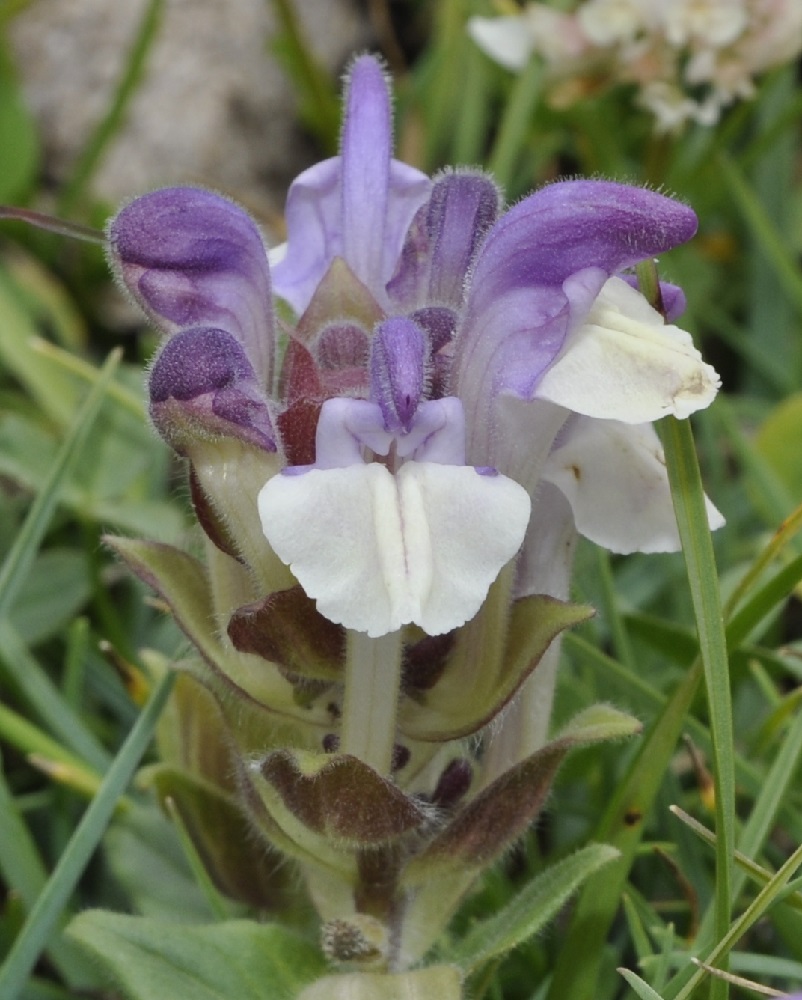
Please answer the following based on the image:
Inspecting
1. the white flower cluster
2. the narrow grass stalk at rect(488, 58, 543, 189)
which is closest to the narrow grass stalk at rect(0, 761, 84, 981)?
the narrow grass stalk at rect(488, 58, 543, 189)

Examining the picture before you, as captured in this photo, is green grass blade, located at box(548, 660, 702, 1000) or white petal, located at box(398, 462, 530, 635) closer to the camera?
white petal, located at box(398, 462, 530, 635)

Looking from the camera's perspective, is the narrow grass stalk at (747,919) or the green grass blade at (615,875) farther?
the green grass blade at (615,875)

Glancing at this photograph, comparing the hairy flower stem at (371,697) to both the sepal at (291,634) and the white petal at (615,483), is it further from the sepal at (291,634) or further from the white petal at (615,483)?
the white petal at (615,483)

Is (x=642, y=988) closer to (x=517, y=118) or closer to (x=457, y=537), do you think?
(x=457, y=537)

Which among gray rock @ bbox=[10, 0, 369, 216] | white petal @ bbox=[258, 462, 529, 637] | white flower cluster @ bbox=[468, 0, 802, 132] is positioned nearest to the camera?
white petal @ bbox=[258, 462, 529, 637]

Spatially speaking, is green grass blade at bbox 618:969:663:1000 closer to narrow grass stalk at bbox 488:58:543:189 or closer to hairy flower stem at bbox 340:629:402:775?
hairy flower stem at bbox 340:629:402:775

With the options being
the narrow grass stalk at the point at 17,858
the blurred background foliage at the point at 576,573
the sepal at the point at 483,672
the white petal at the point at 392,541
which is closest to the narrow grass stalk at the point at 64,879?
the blurred background foliage at the point at 576,573

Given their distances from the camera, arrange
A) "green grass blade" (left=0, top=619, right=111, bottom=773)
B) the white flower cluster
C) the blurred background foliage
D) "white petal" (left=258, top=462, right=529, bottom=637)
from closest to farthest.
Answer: "white petal" (left=258, top=462, right=529, bottom=637)
the blurred background foliage
"green grass blade" (left=0, top=619, right=111, bottom=773)
the white flower cluster
